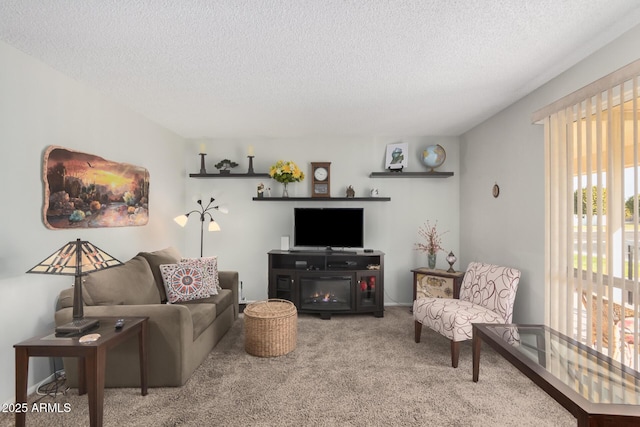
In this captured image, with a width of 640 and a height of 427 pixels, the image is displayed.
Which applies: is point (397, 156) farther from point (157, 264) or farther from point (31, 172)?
point (31, 172)

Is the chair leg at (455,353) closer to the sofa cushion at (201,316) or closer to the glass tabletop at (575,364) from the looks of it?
the glass tabletop at (575,364)

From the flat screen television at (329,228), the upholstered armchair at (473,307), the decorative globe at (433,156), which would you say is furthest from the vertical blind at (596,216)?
the flat screen television at (329,228)

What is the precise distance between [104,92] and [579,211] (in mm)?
4078

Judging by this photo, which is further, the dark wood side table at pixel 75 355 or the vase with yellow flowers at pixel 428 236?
the vase with yellow flowers at pixel 428 236

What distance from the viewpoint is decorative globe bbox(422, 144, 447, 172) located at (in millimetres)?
4340

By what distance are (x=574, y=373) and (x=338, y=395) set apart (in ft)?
4.58

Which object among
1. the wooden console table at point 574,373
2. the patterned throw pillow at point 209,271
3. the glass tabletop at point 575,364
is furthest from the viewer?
the patterned throw pillow at point 209,271

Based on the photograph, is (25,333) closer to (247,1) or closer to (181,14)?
(181,14)

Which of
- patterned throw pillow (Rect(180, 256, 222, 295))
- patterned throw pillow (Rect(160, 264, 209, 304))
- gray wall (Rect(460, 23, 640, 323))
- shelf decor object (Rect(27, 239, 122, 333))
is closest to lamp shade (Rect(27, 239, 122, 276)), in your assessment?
shelf decor object (Rect(27, 239, 122, 333))

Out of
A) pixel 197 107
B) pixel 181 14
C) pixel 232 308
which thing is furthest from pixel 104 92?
pixel 232 308

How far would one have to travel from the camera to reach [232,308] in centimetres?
363

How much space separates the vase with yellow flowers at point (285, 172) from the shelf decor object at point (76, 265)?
8.16 ft

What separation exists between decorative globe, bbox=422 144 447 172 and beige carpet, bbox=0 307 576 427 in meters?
2.37

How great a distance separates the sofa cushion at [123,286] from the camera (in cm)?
238
